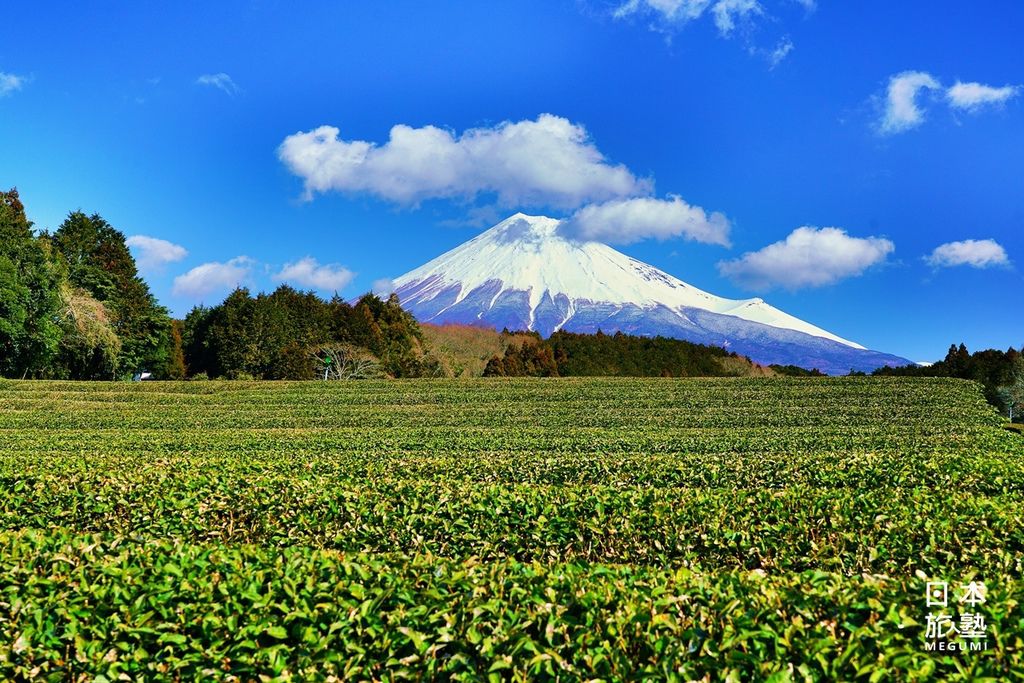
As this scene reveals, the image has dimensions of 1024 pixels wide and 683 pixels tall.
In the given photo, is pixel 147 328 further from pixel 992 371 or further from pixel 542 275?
pixel 542 275

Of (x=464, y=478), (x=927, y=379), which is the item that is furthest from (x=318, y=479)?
(x=927, y=379)

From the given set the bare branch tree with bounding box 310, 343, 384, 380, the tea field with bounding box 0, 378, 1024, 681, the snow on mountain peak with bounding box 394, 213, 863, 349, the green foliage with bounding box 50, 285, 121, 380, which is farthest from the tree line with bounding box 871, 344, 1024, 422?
the snow on mountain peak with bounding box 394, 213, 863, 349

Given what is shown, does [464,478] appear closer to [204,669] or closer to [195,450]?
[204,669]

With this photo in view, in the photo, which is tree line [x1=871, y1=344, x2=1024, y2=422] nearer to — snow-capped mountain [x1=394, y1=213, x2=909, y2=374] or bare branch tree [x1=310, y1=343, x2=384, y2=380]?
bare branch tree [x1=310, y1=343, x2=384, y2=380]

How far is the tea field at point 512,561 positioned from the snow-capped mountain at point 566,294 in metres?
121

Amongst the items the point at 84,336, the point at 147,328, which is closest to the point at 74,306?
the point at 84,336

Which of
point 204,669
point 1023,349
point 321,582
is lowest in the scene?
point 204,669

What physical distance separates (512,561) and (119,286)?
48.8 metres

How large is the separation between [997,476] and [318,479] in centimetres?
728

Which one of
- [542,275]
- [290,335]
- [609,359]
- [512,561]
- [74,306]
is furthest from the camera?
[542,275]

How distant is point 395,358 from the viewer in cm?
4953

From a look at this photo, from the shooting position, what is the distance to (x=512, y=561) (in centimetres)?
407

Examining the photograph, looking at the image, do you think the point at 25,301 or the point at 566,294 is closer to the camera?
the point at 25,301

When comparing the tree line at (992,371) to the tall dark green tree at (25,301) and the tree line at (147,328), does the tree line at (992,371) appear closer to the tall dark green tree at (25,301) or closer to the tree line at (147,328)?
the tree line at (147,328)
